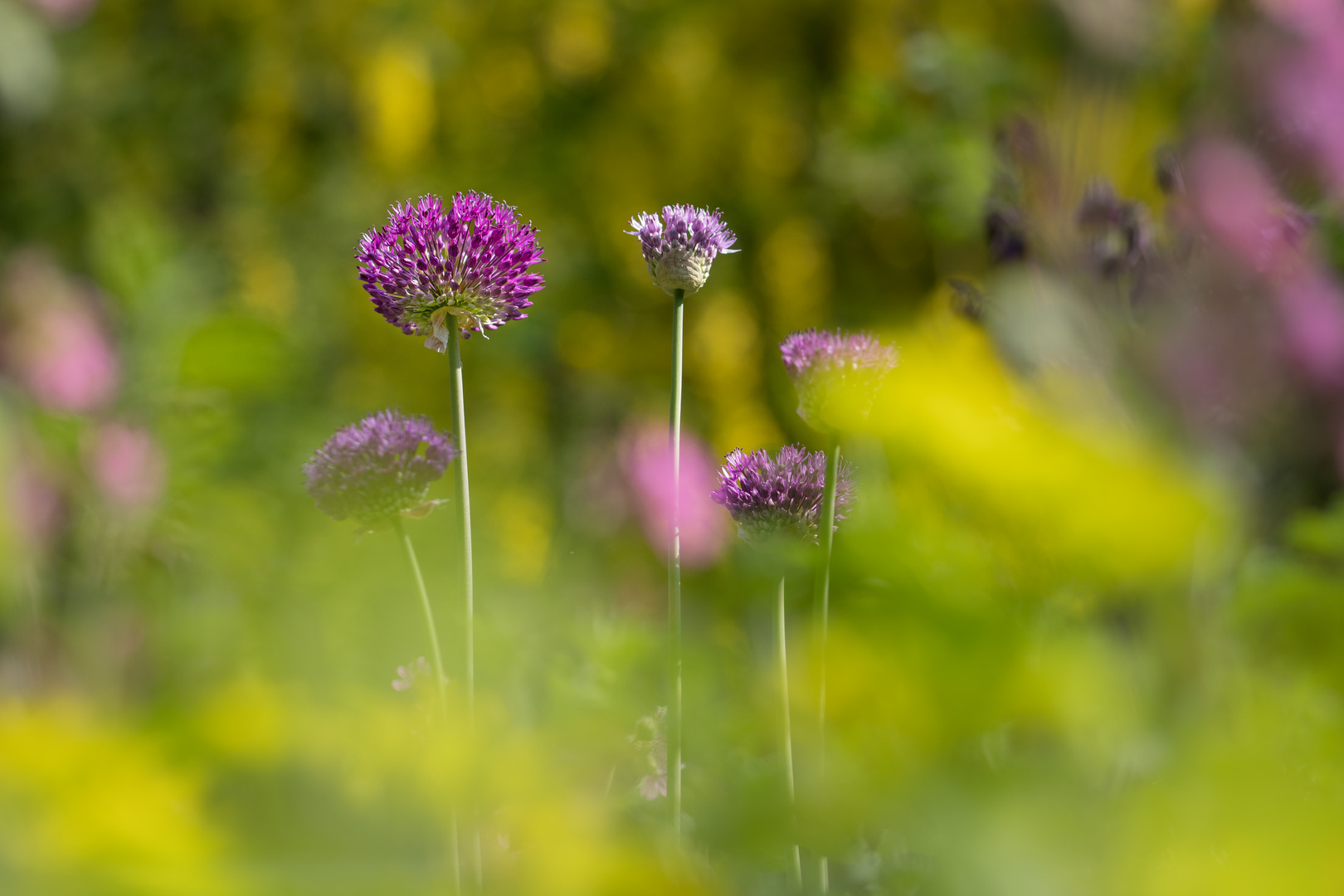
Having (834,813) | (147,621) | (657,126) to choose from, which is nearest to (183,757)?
(834,813)

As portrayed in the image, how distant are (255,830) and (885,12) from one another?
9.71 feet

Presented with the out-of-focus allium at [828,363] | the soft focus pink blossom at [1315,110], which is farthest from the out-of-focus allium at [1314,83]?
the out-of-focus allium at [828,363]

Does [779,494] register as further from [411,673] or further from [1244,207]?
[1244,207]

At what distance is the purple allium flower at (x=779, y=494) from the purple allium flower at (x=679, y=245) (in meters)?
0.08

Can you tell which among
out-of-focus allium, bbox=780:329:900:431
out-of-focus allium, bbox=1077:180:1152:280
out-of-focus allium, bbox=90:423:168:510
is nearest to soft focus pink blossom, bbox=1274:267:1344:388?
out-of-focus allium, bbox=1077:180:1152:280

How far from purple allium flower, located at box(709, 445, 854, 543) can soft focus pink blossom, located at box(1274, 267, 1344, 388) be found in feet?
1.19

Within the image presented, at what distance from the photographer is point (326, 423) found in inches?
95.2

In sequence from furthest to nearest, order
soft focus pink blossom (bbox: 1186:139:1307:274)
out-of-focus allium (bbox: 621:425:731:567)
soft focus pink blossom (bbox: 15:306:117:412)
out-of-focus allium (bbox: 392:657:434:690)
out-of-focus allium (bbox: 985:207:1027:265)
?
soft focus pink blossom (bbox: 15:306:117:412), out-of-focus allium (bbox: 985:207:1027:265), out-of-focus allium (bbox: 621:425:731:567), soft focus pink blossom (bbox: 1186:139:1307:274), out-of-focus allium (bbox: 392:657:434:690)

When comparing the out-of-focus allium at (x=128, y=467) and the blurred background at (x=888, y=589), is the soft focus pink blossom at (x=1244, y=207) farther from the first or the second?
the out-of-focus allium at (x=128, y=467)

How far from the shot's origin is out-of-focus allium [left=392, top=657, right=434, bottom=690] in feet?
1.36

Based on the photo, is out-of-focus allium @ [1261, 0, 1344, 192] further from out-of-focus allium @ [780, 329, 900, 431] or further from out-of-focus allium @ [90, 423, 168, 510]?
out-of-focus allium @ [90, 423, 168, 510]

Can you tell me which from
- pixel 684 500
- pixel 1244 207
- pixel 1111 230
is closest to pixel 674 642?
pixel 684 500

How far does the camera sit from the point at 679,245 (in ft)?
1.51

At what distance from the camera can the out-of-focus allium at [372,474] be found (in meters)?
0.45
